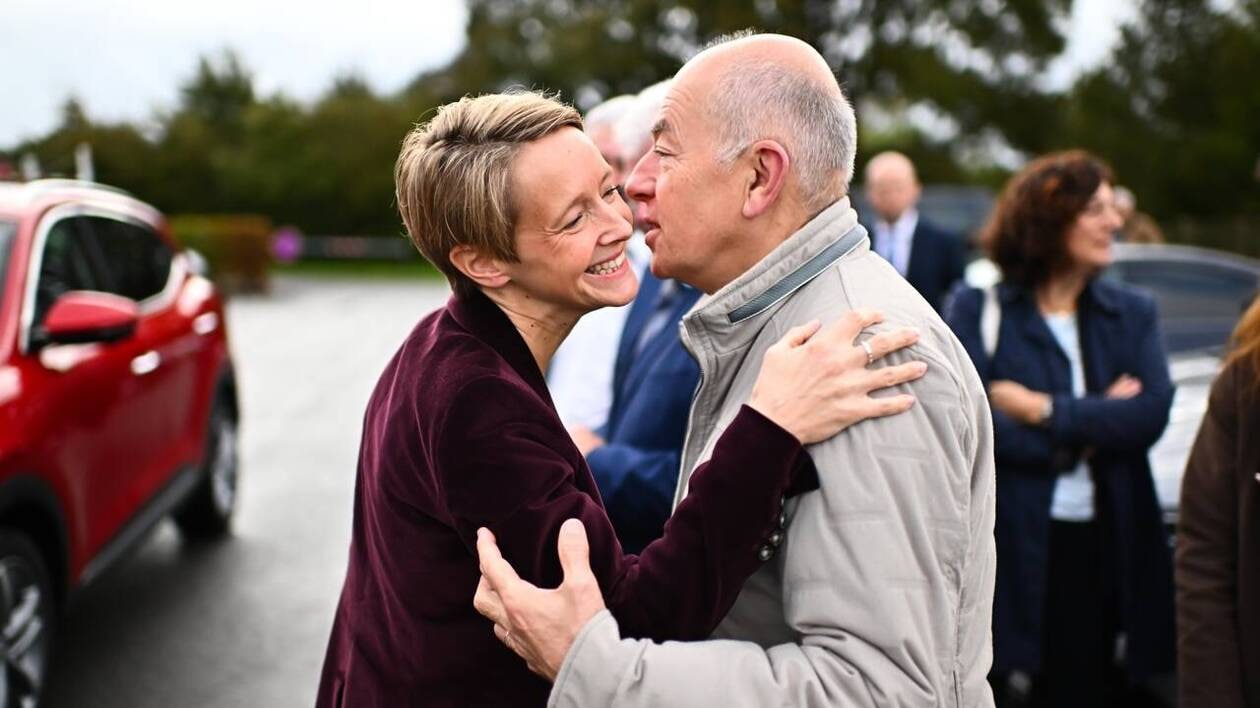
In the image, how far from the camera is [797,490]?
1755 mm

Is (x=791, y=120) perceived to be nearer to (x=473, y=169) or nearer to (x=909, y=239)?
(x=473, y=169)

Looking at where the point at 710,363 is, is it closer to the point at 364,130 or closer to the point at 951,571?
the point at 951,571

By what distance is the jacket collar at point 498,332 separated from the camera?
193cm

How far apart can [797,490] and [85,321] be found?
3.59 m

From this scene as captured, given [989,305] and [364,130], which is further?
[364,130]

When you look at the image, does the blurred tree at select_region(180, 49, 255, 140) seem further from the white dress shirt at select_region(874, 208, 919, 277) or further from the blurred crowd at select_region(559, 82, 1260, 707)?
the blurred crowd at select_region(559, 82, 1260, 707)

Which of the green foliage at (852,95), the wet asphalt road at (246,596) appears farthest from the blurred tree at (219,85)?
the wet asphalt road at (246,596)

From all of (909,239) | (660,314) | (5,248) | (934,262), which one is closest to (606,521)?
(660,314)

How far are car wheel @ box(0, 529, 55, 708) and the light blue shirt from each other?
10.8 feet

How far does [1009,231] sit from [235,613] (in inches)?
152

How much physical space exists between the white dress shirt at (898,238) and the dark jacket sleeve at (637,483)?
18.1ft

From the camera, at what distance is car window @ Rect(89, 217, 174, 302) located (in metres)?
5.92

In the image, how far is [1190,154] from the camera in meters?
31.1

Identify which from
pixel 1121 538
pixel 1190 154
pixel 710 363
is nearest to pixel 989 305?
pixel 1121 538
